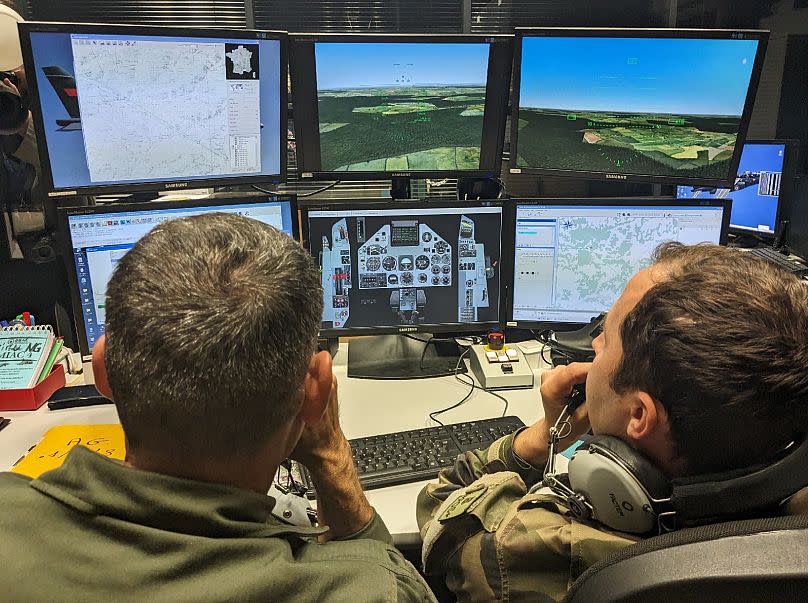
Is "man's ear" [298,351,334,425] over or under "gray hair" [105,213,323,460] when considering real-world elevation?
under

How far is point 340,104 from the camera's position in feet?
5.63

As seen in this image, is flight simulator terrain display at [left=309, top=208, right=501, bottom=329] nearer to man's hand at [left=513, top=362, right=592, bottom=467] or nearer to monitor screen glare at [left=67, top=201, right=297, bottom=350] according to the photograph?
monitor screen glare at [left=67, top=201, right=297, bottom=350]

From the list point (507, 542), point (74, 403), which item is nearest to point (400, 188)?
point (74, 403)

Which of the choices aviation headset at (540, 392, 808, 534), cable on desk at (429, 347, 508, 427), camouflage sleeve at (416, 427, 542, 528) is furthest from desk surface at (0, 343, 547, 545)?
aviation headset at (540, 392, 808, 534)

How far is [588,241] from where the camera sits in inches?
70.8

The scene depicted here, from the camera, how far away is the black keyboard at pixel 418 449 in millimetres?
1338

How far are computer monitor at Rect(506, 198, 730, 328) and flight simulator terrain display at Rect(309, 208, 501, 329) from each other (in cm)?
8

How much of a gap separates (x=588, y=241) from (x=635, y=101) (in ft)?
1.27

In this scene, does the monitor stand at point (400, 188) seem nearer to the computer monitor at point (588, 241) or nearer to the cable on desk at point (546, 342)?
the computer monitor at point (588, 241)

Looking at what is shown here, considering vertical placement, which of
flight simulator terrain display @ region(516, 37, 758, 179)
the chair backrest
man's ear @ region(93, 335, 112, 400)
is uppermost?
flight simulator terrain display @ region(516, 37, 758, 179)

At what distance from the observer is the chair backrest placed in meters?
0.55

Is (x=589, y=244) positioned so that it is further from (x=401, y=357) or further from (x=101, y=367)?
(x=101, y=367)

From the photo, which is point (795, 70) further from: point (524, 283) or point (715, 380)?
point (715, 380)

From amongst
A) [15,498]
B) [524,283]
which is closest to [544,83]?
[524,283]
